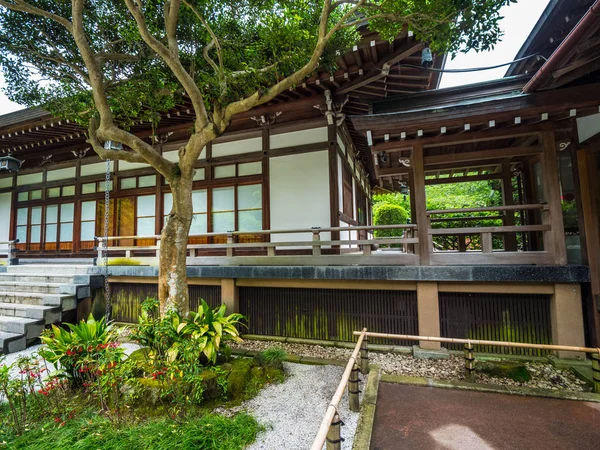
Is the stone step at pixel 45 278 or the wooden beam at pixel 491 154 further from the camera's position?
the stone step at pixel 45 278

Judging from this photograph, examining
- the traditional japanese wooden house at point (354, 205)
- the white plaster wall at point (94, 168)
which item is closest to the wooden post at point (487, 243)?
the traditional japanese wooden house at point (354, 205)

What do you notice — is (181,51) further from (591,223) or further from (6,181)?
(6,181)

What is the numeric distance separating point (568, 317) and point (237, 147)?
7.44 meters

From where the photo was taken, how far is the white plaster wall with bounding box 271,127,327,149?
6.92 metres

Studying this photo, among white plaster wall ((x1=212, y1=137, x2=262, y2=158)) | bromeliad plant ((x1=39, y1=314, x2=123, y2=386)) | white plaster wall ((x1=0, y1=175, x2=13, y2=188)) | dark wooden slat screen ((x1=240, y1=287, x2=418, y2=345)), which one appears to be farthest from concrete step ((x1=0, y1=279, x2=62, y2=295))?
white plaster wall ((x1=0, y1=175, x2=13, y2=188))

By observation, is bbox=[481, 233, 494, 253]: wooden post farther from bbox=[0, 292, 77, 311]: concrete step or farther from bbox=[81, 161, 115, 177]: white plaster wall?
bbox=[81, 161, 115, 177]: white plaster wall

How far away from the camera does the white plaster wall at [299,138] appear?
6922 millimetres

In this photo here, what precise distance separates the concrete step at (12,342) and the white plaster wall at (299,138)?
634 cm

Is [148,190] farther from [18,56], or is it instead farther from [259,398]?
[259,398]

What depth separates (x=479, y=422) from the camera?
2855 mm

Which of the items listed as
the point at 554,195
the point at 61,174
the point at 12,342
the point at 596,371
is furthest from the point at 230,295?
the point at 61,174

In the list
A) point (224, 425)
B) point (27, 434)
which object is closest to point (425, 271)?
point (224, 425)

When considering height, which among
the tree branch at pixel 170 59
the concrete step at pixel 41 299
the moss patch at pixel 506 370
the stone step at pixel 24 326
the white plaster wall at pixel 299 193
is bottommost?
the moss patch at pixel 506 370

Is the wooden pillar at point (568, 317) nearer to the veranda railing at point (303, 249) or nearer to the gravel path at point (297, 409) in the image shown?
the veranda railing at point (303, 249)
